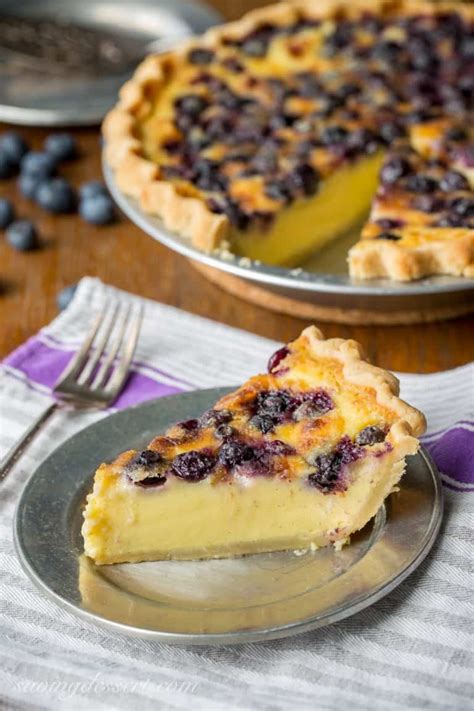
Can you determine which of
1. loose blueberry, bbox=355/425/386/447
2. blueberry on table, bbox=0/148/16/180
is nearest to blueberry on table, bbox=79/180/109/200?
blueberry on table, bbox=0/148/16/180

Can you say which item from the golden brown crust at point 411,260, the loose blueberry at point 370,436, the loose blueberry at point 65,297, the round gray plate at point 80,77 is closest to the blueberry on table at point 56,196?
the round gray plate at point 80,77

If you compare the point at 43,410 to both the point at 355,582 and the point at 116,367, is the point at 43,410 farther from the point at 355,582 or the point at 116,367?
the point at 355,582

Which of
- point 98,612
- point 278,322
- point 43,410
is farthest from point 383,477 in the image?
point 278,322

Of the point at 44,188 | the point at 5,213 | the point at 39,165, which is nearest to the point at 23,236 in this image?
the point at 5,213

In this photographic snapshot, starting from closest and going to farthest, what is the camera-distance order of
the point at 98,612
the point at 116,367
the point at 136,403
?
the point at 98,612, the point at 136,403, the point at 116,367

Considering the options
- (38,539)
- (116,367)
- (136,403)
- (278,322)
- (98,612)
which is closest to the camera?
(98,612)
